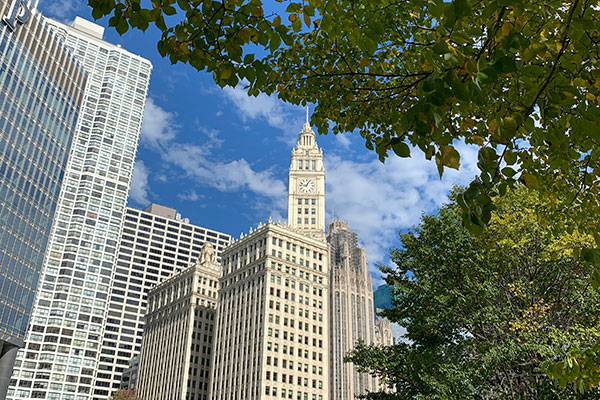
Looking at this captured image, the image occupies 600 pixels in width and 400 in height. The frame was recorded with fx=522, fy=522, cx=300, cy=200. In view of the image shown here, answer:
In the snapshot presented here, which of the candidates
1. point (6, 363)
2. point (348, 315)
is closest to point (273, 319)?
point (6, 363)

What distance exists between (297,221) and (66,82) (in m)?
65.5

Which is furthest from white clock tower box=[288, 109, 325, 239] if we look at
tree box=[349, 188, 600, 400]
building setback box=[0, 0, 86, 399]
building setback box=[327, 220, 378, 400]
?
tree box=[349, 188, 600, 400]

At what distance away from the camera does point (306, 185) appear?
13250cm

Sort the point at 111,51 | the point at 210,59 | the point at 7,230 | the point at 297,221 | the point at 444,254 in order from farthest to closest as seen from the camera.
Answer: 1. the point at 111,51
2. the point at 297,221
3. the point at 7,230
4. the point at 444,254
5. the point at 210,59

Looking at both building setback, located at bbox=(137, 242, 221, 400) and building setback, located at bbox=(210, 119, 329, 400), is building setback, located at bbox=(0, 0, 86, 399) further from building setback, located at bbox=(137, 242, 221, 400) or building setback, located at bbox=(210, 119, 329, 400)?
building setback, located at bbox=(137, 242, 221, 400)

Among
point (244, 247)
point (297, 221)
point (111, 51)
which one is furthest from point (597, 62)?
point (111, 51)

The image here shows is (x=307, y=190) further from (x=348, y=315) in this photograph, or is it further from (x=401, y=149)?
(x=401, y=149)

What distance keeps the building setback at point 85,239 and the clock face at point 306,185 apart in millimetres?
47764

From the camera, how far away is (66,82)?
7862 cm

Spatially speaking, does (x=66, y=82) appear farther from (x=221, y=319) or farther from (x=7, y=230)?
(x=221, y=319)

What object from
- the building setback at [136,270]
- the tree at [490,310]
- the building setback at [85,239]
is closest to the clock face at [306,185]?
the building setback at [136,270]

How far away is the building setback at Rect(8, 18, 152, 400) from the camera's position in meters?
120

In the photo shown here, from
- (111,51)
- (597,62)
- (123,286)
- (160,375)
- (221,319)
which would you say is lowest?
(597,62)

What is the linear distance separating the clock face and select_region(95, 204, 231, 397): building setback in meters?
34.8
